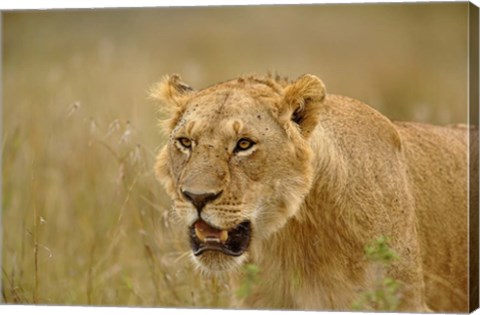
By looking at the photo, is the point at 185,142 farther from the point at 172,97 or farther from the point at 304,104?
the point at 304,104

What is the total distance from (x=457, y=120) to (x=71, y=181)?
276cm

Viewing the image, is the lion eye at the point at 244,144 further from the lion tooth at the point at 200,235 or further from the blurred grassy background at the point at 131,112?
the blurred grassy background at the point at 131,112

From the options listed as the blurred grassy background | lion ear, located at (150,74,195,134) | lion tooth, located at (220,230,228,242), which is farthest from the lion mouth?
the blurred grassy background

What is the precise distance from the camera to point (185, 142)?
262 inches

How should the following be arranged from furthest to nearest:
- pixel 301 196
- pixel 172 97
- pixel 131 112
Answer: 1. pixel 131 112
2. pixel 172 97
3. pixel 301 196

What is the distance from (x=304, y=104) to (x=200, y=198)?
0.71m

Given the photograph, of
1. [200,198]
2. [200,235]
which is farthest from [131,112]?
[200,198]

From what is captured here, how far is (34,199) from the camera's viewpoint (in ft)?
26.6

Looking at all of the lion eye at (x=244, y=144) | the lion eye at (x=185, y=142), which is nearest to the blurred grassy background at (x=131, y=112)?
the lion eye at (x=185, y=142)

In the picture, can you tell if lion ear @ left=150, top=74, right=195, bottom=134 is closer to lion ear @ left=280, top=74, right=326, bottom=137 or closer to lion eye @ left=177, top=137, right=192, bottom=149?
lion eye @ left=177, top=137, right=192, bottom=149

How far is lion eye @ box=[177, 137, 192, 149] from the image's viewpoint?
261 inches

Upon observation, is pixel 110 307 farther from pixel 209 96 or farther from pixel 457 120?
pixel 457 120

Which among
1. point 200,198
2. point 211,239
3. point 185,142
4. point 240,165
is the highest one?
point 185,142

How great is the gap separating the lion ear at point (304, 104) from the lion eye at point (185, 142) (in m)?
0.44
